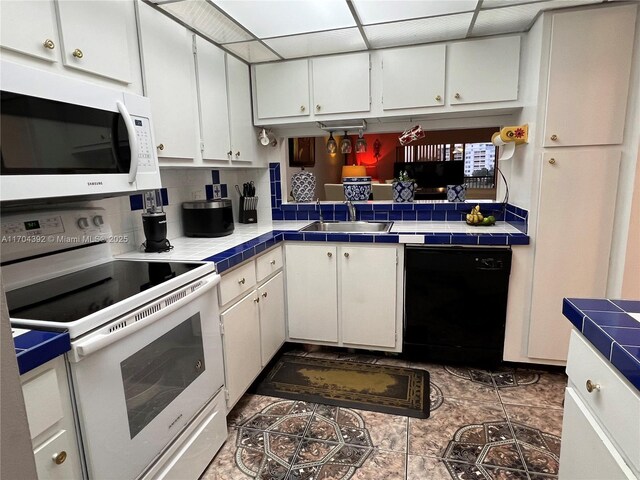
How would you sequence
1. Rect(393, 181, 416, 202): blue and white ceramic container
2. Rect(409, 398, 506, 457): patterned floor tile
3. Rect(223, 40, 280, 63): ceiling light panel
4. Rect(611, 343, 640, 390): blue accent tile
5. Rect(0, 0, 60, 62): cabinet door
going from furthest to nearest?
Rect(393, 181, 416, 202): blue and white ceramic container, Rect(223, 40, 280, 63): ceiling light panel, Rect(409, 398, 506, 457): patterned floor tile, Rect(0, 0, 60, 62): cabinet door, Rect(611, 343, 640, 390): blue accent tile

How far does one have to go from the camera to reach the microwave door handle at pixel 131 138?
1.45 meters

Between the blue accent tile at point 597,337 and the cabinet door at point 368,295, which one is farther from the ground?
the blue accent tile at point 597,337

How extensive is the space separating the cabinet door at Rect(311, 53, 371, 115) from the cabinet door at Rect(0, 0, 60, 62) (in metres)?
1.65

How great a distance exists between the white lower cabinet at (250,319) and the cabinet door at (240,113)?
0.74 metres

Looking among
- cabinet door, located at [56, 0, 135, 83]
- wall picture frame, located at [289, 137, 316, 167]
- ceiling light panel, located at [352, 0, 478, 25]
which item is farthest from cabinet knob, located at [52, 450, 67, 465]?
wall picture frame, located at [289, 137, 316, 167]

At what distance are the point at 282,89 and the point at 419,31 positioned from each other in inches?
38.7

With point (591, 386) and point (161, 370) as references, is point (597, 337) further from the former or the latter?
point (161, 370)

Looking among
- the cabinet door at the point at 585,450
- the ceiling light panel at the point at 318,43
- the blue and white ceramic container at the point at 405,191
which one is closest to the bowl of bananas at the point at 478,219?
the blue and white ceramic container at the point at 405,191

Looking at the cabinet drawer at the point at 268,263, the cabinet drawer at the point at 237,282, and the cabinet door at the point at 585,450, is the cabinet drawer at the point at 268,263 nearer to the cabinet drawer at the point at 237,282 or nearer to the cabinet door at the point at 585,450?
the cabinet drawer at the point at 237,282

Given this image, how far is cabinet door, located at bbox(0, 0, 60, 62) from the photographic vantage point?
114 cm

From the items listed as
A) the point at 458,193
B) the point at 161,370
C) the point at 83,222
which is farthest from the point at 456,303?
Result: the point at 83,222

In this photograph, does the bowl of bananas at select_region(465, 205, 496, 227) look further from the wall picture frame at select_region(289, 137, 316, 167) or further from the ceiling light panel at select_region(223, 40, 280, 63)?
the wall picture frame at select_region(289, 137, 316, 167)

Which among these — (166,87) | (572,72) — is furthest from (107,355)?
(572,72)

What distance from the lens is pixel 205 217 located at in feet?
7.66
